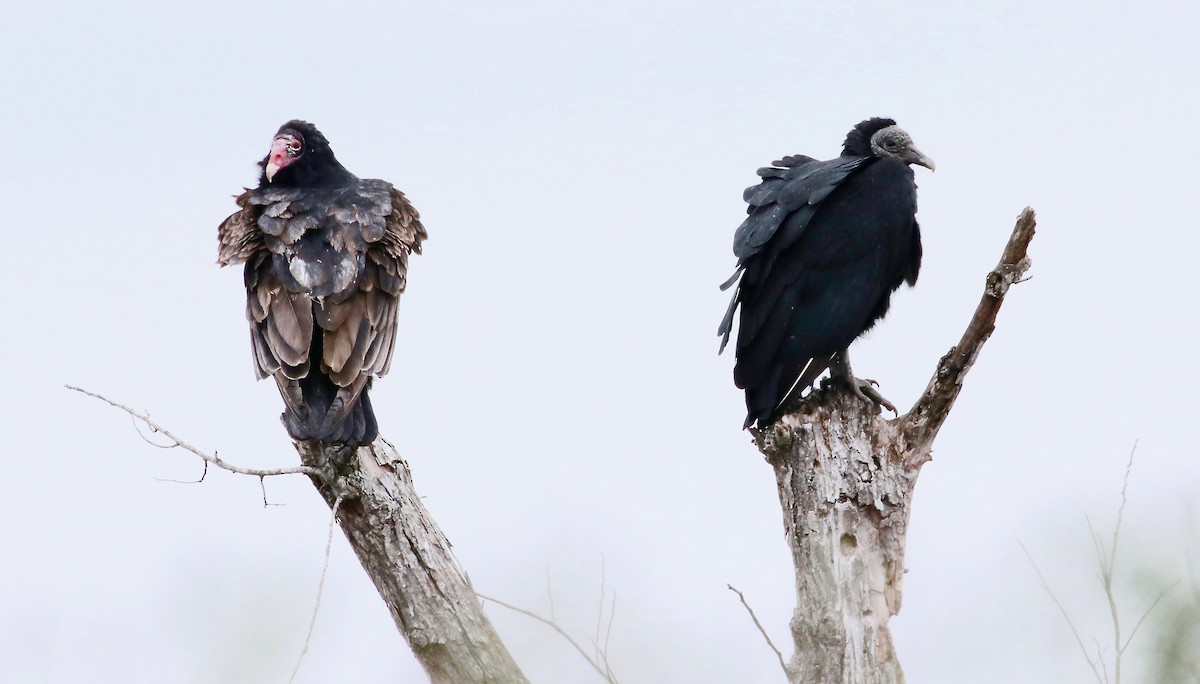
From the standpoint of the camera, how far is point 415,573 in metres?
3.05

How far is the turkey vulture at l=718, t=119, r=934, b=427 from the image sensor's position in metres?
3.65

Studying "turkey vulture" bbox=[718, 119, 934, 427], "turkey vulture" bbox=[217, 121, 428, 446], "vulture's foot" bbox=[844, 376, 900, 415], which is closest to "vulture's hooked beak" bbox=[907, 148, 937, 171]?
"turkey vulture" bbox=[718, 119, 934, 427]

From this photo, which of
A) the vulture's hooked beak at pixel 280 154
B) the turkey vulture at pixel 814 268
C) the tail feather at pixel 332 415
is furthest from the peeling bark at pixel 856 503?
the vulture's hooked beak at pixel 280 154

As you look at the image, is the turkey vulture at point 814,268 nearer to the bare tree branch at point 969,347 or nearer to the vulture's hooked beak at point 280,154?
the bare tree branch at point 969,347

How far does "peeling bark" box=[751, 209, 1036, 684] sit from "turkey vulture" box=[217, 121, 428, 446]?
115 centimetres

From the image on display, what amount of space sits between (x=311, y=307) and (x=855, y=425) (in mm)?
1570

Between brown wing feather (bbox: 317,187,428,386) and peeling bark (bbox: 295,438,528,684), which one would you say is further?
brown wing feather (bbox: 317,187,428,386)

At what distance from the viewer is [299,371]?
3.26 metres

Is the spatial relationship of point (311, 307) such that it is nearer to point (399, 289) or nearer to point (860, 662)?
point (399, 289)

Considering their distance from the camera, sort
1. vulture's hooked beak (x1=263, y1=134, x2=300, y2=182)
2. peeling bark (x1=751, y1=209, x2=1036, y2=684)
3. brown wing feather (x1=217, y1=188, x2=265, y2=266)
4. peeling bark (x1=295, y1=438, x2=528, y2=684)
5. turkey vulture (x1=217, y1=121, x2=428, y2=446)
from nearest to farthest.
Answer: peeling bark (x1=751, y1=209, x2=1036, y2=684) → peeling bark (x1=295, y1=438, x2=528, y2=684) → turkey vulture (x1=217, y1=121, x2=428, y2=446) → brown wing feather (x1=217, y1=188, x2=265, y2=266) → vulture's hooked beak (x1=263, y1=134, x2=300, y2=182)

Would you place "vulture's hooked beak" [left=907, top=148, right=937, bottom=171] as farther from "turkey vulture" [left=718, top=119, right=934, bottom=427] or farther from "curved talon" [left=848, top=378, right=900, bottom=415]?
"curved talon" [left=848, top=378, right=900, bottom=415]

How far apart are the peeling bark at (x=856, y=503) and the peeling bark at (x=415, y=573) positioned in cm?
77

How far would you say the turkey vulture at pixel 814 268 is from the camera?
12.0ft

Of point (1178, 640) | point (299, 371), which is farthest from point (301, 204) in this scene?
point (1178, 640)
